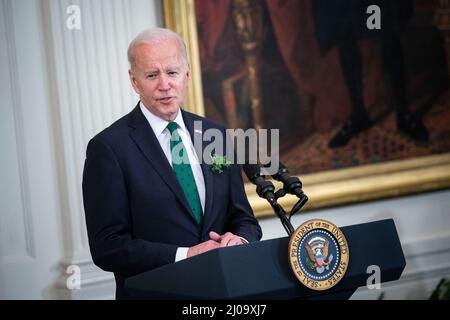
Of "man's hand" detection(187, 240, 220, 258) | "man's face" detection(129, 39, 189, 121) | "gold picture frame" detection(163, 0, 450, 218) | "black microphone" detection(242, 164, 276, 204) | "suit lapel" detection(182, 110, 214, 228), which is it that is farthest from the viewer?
"gold picture frame" detection(163, 0, 450, 218)

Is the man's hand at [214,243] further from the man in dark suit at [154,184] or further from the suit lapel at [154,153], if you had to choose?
the suit lapel at [154,153]

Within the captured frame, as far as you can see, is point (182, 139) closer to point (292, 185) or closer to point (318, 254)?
point (292, 185)

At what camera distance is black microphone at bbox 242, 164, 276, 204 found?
2.78m

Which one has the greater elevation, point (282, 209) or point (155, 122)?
point (155, 122)

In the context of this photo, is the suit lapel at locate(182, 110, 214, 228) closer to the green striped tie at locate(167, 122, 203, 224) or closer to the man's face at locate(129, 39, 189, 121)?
the green striped tie at locate(167, 122, 203, 224)

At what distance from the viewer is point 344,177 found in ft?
18.3

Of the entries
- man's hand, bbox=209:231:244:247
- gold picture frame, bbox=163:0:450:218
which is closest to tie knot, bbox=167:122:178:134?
man's hand, bbox=209:231:244:247

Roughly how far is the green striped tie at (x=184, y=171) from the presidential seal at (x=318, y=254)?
0.63 m

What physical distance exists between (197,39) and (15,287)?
189 cm

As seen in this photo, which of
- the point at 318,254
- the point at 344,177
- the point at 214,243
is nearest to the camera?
the point at 318,254

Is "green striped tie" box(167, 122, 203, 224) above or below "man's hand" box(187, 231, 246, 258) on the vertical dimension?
above

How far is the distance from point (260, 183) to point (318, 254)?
0.34 meters

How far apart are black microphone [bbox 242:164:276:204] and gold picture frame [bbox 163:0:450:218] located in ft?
6.81

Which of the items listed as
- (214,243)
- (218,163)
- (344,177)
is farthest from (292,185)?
(344,177)
